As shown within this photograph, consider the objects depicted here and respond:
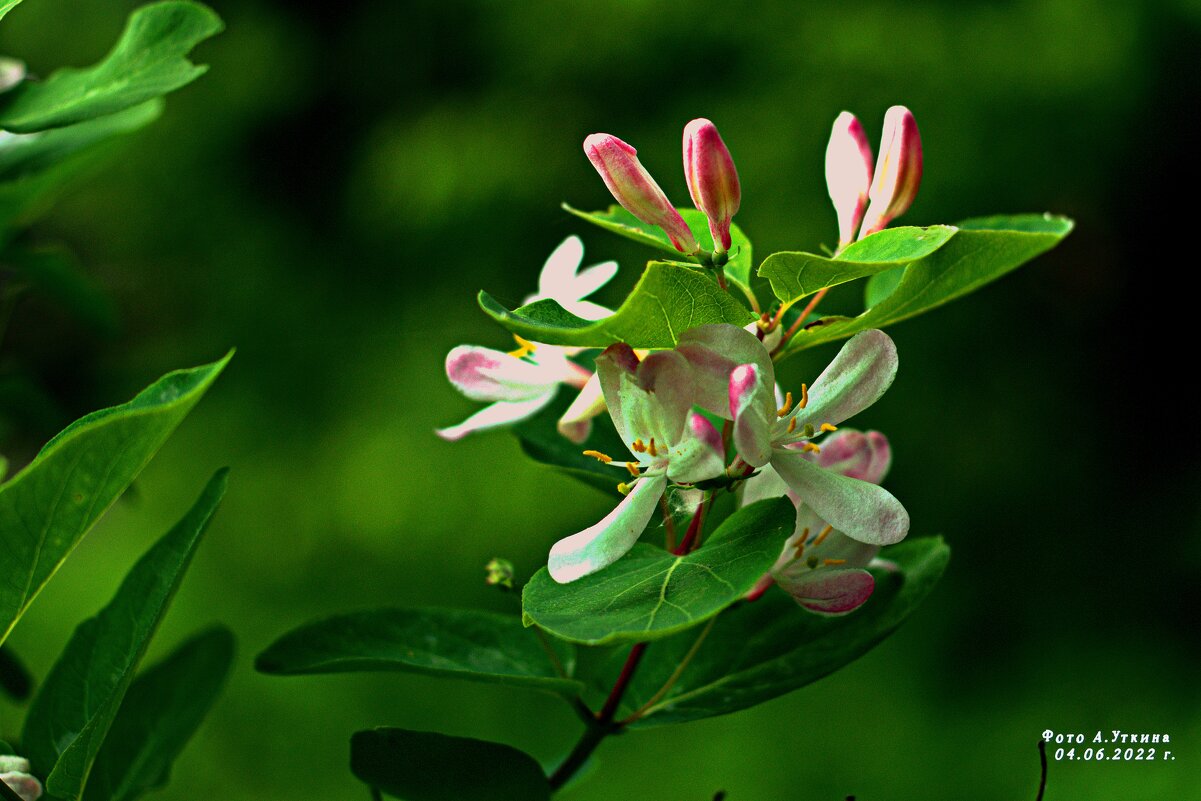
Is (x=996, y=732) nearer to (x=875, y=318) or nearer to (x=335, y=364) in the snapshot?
(x=335, y=364)

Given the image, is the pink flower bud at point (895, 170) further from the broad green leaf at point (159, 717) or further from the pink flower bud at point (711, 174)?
the broad green leaf at point (159, 717)

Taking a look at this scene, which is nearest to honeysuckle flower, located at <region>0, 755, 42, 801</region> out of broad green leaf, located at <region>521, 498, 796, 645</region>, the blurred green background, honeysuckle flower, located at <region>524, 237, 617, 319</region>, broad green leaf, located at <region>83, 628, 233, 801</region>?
broad green leaf, located at <region>83, 628, 233, 801</region>

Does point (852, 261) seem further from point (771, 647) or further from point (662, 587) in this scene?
point (771, 647)

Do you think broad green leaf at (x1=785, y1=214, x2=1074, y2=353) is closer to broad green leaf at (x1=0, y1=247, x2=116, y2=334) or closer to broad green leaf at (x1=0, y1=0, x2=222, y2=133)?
broad green leaf at (x1=0, y1=0, x2=222, y2=133)

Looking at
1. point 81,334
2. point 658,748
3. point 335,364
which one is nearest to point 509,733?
point 658,748

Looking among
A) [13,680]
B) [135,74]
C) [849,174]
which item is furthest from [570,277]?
[13,680]
